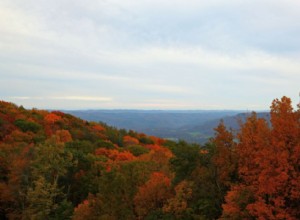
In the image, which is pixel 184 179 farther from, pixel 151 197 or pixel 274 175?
pixel 274 175

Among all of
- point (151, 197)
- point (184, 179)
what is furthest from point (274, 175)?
point (151, 197)

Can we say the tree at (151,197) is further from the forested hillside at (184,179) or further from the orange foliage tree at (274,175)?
the orange foliage tree at (274,175)

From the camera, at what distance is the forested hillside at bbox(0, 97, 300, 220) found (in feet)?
93.7

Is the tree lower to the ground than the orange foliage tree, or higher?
lower

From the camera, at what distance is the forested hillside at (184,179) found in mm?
28547

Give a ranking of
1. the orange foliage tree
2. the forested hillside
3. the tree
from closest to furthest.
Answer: the orange foliage tree, the forested hillside, the tree

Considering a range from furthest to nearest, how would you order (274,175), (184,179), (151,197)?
(184,179) → (151,197) → (274,175)

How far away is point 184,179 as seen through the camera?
3859 centimetres

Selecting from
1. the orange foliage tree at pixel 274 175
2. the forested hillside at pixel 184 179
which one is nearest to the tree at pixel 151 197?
the forested hillside at pixel 184 179

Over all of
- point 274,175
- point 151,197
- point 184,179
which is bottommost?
point 151,197

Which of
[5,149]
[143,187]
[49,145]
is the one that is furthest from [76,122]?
[143,187]

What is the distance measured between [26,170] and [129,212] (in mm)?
24467

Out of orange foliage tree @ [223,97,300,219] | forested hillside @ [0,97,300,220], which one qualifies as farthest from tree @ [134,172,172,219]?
orange foliage tree @ [223,97,300,219]

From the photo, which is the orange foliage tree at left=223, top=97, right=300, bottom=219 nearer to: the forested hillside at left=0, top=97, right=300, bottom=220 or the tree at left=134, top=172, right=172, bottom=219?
the forested hillside at left=0, top=97, right=300, bottom=220
